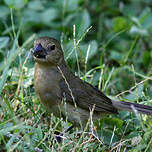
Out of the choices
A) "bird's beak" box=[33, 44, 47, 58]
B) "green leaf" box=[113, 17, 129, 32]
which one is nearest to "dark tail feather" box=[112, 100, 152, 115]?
"bird's beak" box=[33, 44, 47, 58]

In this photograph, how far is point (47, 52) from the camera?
421 cm

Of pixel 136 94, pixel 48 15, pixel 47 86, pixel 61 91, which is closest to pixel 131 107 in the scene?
pixel 136 94

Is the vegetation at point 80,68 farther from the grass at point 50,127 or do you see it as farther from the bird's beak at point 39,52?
the bird's beak at point 39,52

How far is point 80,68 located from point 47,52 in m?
1.45

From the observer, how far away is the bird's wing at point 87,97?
14.5 feet

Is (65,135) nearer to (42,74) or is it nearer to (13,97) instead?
(42,74)

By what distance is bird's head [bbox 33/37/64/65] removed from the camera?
412 cm

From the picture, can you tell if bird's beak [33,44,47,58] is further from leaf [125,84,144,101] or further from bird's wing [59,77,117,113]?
leaf [125,84,144,101]

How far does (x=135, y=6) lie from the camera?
759cm

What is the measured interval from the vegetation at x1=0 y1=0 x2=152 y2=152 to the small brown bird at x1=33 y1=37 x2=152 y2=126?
0.14m

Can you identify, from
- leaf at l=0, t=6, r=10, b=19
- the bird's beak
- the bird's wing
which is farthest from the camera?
leaf at l=0, t=6, r=10, b=19

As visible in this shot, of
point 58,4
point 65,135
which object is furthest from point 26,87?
point 58,4

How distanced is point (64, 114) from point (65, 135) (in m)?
0.52

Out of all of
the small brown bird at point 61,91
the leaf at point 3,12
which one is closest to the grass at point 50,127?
the small brown bird at point 61,91
